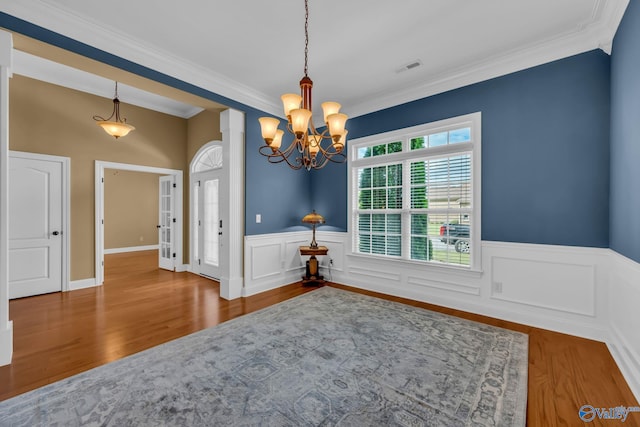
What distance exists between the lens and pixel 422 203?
3.79m

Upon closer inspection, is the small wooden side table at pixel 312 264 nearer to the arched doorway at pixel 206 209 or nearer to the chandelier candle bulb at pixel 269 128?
the arched doorway at pixel 206 209

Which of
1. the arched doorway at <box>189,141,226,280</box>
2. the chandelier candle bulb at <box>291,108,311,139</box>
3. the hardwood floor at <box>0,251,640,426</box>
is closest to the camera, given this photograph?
the hardwood floor at <box>0,251,640,426</box>

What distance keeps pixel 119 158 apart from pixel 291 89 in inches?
137

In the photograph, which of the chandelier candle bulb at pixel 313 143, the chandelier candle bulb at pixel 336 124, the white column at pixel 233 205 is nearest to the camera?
the chandelier candle bulb at pixel 336 124

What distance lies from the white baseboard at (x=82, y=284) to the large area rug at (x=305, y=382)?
3088 mm

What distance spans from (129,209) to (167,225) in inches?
145

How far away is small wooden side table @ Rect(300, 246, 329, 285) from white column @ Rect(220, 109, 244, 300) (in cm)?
108

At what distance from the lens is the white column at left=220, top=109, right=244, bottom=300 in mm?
3906

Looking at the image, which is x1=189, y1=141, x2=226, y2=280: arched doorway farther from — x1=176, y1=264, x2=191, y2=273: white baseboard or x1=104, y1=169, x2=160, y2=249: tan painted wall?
x1=104, y1=169, x2=160, y2=249: tan painted wall

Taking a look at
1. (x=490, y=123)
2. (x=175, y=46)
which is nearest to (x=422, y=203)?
(x=490, y=123)

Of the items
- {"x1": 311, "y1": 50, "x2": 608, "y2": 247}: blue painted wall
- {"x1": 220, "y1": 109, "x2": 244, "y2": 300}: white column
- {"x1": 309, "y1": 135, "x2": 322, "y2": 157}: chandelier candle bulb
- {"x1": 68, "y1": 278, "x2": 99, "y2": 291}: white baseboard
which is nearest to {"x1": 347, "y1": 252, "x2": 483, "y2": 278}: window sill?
{"x1": 311, "y1": 50, "x2": 608, "y2": 247}: blue painted wall

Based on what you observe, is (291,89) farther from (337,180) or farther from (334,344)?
(334,344)

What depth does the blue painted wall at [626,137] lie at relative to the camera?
6.36 feet

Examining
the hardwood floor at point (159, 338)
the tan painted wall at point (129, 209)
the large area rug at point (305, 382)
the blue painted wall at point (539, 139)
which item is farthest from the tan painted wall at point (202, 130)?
the tan painted wall at point (129, 209)
